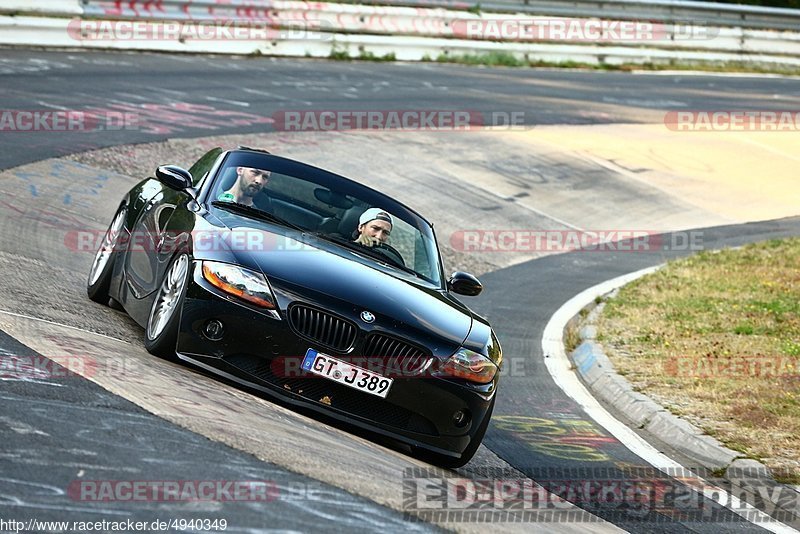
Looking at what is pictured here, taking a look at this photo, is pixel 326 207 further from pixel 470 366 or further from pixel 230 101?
pixel 230 101

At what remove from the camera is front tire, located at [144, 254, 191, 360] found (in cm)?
693

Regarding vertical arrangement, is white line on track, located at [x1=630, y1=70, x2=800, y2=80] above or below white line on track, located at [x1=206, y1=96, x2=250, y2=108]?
below

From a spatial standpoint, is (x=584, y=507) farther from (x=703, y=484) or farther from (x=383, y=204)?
(x=383, y=204)

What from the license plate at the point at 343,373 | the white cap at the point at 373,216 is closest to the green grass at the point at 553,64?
the white cap at the point at 373,216

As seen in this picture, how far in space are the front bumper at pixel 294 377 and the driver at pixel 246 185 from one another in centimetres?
125

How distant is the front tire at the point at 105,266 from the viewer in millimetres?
8867

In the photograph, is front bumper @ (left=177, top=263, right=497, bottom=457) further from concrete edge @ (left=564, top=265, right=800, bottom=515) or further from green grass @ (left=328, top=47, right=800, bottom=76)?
green grass @ (left=328, top=47, right=800, bottom=76)

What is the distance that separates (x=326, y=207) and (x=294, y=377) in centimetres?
177

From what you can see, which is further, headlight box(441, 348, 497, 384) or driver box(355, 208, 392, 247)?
driver box(355, 208, 392, 247)

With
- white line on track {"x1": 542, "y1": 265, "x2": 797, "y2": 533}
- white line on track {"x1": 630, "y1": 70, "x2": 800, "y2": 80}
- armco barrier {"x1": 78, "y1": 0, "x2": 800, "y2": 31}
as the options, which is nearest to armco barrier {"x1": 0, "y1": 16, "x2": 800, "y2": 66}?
white line on track {"x1": 630, "y1": 70, "x2": 800, "y2": 80}

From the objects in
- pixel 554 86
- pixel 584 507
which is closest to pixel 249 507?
pixel 584 507

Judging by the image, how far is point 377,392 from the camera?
673cm

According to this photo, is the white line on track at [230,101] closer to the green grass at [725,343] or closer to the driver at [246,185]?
the green grass at [725,343]

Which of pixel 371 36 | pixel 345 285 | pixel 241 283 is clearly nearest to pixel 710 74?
pixel 371 36
